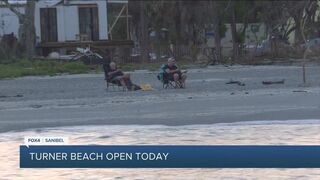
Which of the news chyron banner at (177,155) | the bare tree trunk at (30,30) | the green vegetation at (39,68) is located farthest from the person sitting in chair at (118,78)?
the bare tree trunk at (30,30)

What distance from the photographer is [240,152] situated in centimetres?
554

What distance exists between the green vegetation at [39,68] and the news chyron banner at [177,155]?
28.7 m

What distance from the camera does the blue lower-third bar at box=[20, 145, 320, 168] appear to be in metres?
5.54

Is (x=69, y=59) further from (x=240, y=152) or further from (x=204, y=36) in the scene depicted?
(x=240, y=152)

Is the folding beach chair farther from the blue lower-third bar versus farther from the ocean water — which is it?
the blue lower-third bar

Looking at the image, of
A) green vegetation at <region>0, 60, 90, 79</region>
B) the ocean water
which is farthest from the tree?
the ocean water

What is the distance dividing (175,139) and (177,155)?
3942 millimetres

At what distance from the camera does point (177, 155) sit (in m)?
5.55

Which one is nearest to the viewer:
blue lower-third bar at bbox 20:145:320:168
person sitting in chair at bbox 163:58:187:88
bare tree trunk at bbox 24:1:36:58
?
blue lower-third bar at bbox 20:145:320:168

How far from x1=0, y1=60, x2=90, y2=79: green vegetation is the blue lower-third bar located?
2870 cm

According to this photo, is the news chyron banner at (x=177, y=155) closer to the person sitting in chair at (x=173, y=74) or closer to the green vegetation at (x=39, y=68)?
the person sitting in chair at (x=173, y=74)

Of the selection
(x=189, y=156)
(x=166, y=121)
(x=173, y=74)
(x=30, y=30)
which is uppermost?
(x=30, y=30)

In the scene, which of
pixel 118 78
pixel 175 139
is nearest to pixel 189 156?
pixel 175 139

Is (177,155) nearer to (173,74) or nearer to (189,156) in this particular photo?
(189,156)
